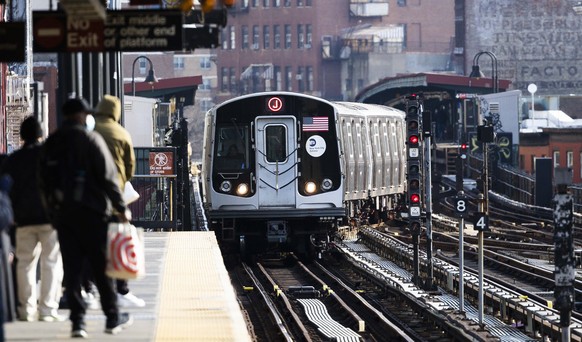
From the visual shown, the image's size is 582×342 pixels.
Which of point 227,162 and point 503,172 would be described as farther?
point 503,172

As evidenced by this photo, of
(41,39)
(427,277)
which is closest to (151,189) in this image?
(427,277)

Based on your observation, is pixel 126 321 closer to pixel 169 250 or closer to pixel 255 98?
pixel 169 250

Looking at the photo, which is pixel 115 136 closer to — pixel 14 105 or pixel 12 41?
pixel 12 41

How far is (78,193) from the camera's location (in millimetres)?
9969

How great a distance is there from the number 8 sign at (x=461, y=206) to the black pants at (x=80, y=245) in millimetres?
14648

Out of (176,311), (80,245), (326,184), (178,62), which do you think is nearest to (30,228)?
(80,245)

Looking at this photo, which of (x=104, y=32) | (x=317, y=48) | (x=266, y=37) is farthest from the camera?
(x=266, y=37)

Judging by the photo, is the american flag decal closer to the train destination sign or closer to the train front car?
the train front car

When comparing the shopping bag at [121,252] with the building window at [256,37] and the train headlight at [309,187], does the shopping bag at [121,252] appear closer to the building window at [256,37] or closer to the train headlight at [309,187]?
the train headlight at [309,187]

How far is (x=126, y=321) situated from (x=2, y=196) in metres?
2.88

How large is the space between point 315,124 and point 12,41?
17.7 m

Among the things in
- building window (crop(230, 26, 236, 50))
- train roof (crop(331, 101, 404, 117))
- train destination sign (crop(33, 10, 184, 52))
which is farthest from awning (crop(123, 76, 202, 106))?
train destination sign (crop(33, 10, 184, 52))

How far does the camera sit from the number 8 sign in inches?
963

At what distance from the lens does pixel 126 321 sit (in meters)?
11.0
